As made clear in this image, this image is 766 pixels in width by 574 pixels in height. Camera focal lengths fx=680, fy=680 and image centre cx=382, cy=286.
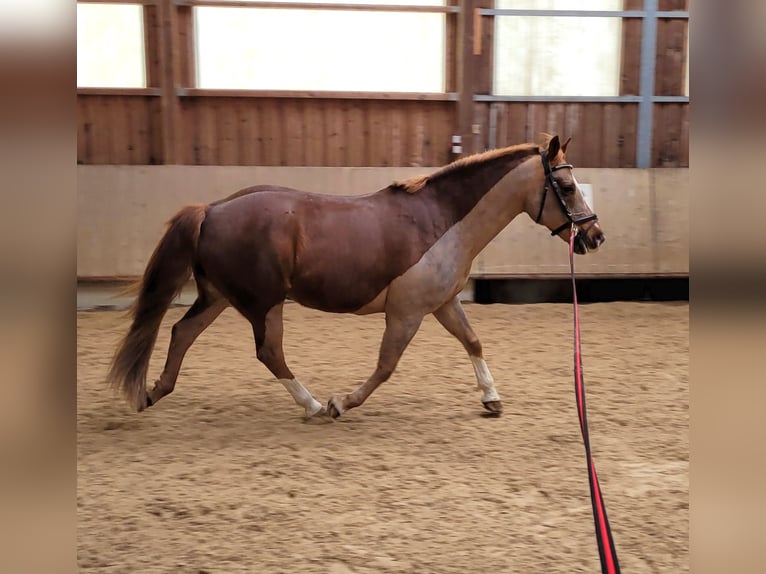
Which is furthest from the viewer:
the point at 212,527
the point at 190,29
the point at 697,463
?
the point at 190,29

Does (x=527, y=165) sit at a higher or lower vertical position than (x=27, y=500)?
higher

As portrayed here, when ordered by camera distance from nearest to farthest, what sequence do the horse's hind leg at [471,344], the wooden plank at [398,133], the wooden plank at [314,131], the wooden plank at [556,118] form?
1. the horse's hind leg at [471,344]
2. the wooden plank at [314,131]
3. the wooden plank at [398,133]
4. the wooden plank at [556,118]

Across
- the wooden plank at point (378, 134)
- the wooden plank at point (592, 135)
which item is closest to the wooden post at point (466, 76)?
the wooden plank at point (378, 134)

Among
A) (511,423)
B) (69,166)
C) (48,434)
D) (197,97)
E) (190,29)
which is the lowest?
(511,423)

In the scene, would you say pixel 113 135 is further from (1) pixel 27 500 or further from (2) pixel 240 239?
(1) pixel 27 500

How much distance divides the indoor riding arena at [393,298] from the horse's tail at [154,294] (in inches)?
1.6

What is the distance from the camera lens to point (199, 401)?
4203mm

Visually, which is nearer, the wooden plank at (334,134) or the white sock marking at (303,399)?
the white sock marking at (303,399)

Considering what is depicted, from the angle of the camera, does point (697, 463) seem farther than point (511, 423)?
No

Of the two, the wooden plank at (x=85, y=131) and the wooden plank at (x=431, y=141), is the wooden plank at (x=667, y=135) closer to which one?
the wooden plank at (x=431, y=141)

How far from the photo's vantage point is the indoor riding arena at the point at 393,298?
2.62 metres

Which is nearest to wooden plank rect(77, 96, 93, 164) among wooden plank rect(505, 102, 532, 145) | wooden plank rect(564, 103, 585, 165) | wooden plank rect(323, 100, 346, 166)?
wooden plank rect(323, 100, 346, 166)

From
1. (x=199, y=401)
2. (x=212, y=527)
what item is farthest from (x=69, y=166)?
(x=199, y=401)

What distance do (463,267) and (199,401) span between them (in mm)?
1836
